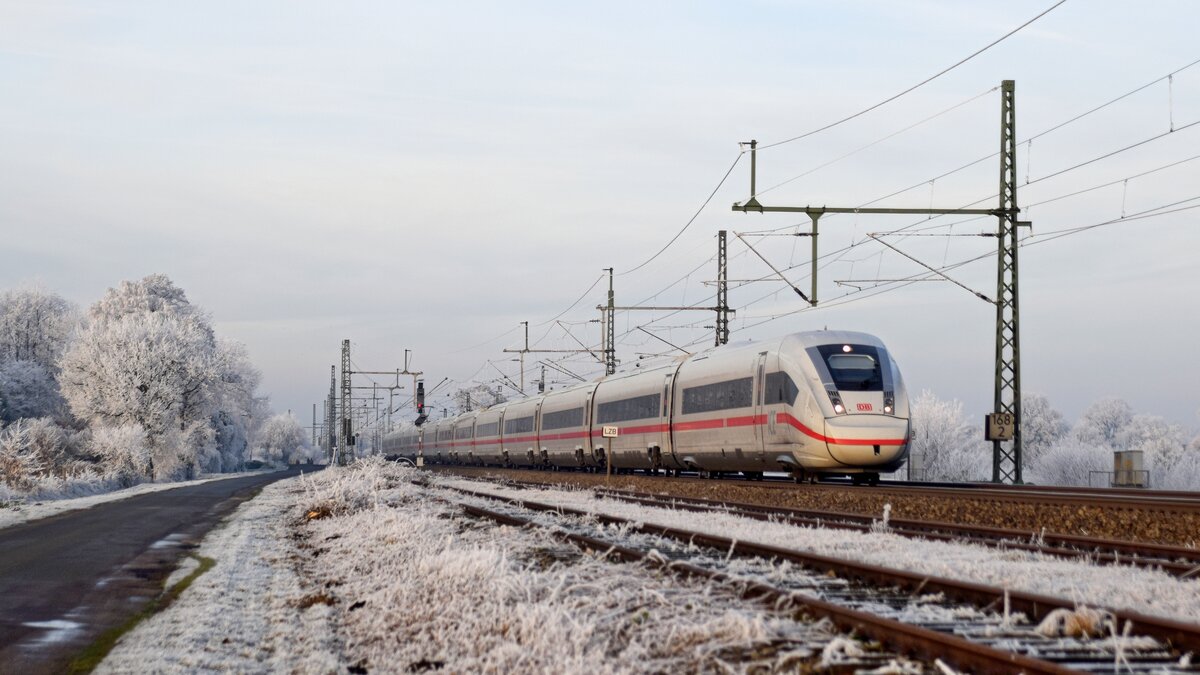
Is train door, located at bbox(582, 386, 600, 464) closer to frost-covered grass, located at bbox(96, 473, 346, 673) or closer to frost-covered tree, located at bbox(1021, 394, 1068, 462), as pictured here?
frost-covered grass, located at bbox(96, 473, 346, 673)

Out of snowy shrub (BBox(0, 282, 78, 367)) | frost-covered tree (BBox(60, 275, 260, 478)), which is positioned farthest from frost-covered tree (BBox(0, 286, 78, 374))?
frost-covered tree (BBox(60, 275, 260, 478))

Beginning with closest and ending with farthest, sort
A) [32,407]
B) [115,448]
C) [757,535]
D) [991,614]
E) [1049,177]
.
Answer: [991,614]
[757,535]
[1049,177]
[115,448]
[32,407]

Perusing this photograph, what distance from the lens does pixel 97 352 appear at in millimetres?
66812

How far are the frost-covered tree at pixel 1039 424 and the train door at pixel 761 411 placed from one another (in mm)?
89267

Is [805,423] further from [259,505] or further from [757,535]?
[259,505]

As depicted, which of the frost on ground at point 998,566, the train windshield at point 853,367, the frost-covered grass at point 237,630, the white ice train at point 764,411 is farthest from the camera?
the train windshield at point 853,367

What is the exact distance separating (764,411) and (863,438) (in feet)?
10.4

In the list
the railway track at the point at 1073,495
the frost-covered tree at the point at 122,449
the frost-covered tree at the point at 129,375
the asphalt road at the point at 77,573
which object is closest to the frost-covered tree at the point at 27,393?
the frost-covered tree at the point at 129,375

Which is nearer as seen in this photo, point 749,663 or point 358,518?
point 749,663

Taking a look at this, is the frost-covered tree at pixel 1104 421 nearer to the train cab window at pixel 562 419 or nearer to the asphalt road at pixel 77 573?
the train cab window at pixel 562 419

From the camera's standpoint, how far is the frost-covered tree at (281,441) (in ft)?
559

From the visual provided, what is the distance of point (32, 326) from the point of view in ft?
300

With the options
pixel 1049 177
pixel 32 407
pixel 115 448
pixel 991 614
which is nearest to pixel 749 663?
pixel 991 614

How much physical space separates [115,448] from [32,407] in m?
19.8
